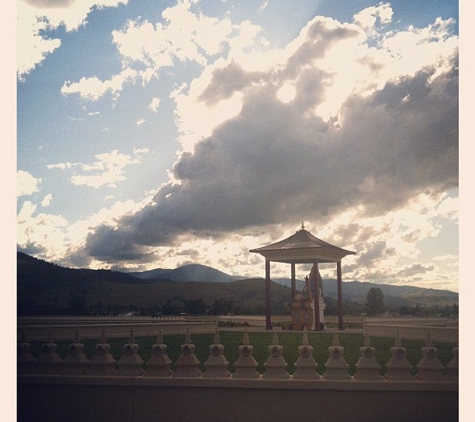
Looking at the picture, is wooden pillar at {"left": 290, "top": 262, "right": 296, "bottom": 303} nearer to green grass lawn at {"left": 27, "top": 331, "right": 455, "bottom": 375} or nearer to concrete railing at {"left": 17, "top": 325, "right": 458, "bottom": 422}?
green grass lawn at {"left": 27, "top": 331, "right": 455, "bottom": 375}

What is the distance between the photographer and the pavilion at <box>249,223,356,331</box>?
21469mm

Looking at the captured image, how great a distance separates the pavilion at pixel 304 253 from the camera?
2147 centimetres

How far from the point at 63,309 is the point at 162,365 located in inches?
1245

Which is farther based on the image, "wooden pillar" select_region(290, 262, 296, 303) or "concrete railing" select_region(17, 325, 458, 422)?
"wooden pillar" select_region(290, 262, 296, 303)

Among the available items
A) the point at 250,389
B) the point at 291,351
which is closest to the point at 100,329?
the point at 291,351

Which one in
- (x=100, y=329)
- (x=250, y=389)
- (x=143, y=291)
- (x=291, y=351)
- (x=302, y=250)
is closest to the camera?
(x=250, y=389)

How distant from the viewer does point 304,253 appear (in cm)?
2148

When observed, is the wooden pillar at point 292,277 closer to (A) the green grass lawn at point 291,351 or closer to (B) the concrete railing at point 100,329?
(B) the concrete railing at point 100,329

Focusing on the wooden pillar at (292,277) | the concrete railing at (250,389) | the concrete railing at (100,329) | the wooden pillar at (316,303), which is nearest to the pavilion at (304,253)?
the wooden pillar at (316,303)

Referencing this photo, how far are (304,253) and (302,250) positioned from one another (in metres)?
0.16

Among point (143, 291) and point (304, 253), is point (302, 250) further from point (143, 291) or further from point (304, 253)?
point (143, 291)

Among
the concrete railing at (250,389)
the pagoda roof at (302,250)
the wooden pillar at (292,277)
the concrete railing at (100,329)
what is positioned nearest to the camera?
the concrete railing at (250,389)

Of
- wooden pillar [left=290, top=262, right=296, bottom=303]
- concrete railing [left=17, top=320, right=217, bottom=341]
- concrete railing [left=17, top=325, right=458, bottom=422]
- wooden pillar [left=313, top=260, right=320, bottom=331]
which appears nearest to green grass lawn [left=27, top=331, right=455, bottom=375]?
concrete railing [left=17, top=320, right=217, bottom=341]
